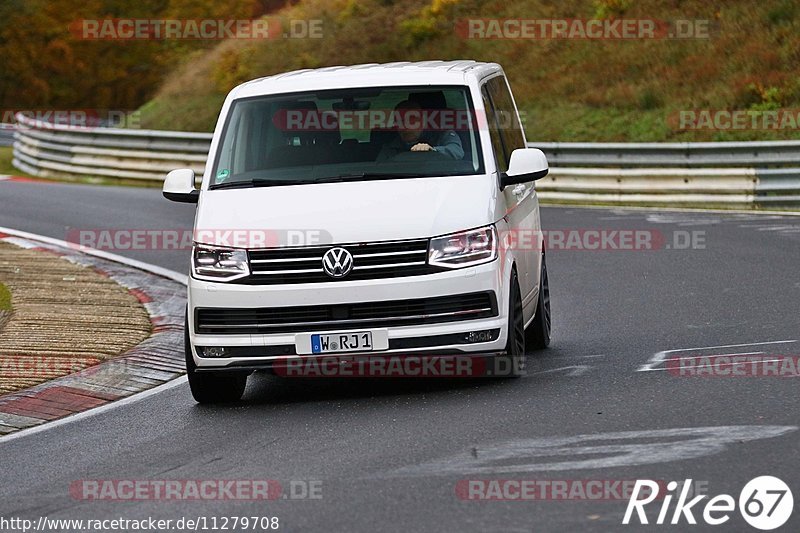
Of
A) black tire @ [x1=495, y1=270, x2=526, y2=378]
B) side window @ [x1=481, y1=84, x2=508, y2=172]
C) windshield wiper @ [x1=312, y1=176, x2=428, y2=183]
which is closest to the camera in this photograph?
black tire @ [x1=495, y1=270, x2=526, y2=378]

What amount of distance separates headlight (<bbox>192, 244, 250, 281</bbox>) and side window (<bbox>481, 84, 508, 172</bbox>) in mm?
1830

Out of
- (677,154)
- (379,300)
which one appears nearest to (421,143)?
(379,300)

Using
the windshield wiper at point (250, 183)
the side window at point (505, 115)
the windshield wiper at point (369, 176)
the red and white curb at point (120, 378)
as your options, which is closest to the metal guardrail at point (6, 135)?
the red and white curb at point (120, 378)

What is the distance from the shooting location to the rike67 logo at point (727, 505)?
19.3 feet

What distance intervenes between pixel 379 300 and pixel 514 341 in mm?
978

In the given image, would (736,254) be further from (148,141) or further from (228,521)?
(148,141)

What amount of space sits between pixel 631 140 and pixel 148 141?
9645mm

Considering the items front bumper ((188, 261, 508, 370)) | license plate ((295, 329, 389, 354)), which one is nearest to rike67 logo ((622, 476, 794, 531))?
front bumper ((188, 261, 508, 370))

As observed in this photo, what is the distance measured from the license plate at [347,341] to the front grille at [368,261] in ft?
1.05

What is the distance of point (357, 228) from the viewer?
28.9 feet

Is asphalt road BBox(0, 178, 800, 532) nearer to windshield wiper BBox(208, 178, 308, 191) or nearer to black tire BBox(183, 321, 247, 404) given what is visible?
black tire BBox(183, 321, 247, 404)

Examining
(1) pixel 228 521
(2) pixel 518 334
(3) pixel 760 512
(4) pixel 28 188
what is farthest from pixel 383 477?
(4) pixel 28 188

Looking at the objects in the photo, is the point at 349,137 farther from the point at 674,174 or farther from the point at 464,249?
the point at 674,174

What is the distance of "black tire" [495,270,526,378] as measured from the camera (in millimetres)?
9133
